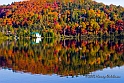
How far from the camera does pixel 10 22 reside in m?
83.9

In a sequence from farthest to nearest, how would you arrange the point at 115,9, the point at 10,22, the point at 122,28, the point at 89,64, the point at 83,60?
the point at 115,9
the point at 10,22
the point at 122,28
the point at 83,60
the point at 89,64

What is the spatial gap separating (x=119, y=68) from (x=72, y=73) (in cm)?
342

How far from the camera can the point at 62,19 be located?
85.6 m

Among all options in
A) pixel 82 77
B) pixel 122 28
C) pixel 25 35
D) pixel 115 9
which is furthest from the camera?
pixel 115 9

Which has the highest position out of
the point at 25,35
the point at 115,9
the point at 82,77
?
the point at 115,9

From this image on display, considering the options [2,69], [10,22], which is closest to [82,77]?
[2,69]

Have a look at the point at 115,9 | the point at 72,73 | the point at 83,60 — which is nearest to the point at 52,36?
the point at 115,9

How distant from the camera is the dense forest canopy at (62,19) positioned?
250 feet

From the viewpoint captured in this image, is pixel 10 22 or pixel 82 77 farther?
pixel 10 22

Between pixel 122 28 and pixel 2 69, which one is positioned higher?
pixel 122 28

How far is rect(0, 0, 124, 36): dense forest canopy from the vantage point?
7627cm

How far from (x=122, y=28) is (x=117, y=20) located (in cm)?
728

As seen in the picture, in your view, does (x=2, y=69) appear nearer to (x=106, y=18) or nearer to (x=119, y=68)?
(x=119, y=68)

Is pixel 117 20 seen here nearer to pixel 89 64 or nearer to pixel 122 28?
pixel 122 28
